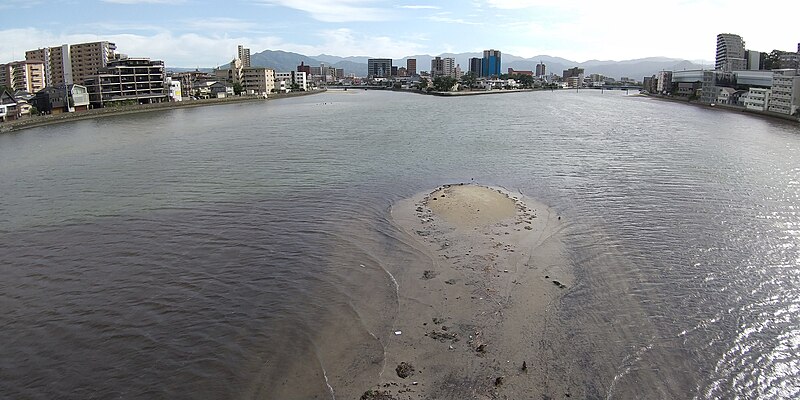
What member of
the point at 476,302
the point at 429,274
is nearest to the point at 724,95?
the point at 429,274

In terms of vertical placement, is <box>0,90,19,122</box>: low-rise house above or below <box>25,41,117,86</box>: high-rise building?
below

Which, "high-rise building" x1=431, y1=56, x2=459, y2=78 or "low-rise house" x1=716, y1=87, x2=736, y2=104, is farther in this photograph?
"high-rise building" x1=431, y1=56, x2=459, y2=78

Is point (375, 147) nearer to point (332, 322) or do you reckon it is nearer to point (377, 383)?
point (332, 322)

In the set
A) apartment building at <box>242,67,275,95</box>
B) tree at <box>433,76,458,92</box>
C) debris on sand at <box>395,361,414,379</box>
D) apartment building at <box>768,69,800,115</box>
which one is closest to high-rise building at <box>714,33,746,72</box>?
tree at <box>433,76,458,92</box>

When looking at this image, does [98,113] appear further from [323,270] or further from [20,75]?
[323,270]

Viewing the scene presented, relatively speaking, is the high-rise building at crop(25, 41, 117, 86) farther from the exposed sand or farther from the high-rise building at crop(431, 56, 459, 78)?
the high-rise building at crop(431, 56, 459, 78)

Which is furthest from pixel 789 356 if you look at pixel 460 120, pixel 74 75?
pixel 74 75
